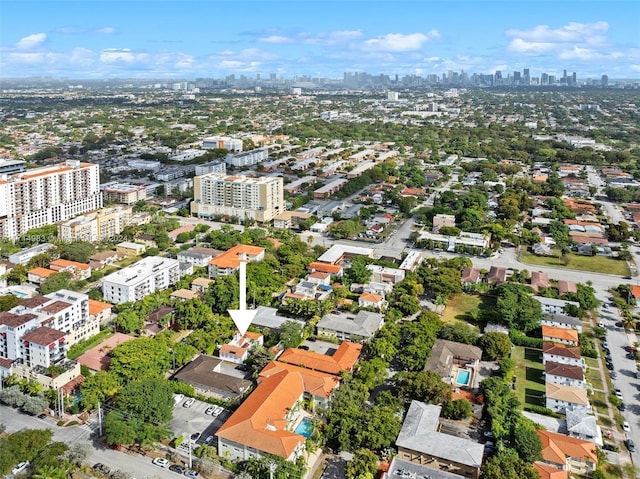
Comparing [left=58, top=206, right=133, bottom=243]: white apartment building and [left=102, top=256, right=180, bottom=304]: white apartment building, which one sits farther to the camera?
[left=58, top=206, right=133, bottom=243]: white apartment building

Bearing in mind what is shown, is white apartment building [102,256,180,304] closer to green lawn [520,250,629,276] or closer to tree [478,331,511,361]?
tree [478,331,511,361]

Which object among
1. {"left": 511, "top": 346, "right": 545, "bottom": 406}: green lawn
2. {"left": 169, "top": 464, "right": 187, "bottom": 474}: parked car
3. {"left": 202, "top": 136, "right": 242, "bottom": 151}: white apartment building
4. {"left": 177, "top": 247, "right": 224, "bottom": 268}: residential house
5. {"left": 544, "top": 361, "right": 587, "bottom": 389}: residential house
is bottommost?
{"left": 169, "top": 464, "right": 187, "bottom": 474}: parked car

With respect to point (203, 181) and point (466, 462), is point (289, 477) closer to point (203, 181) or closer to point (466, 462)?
point (466, 462)

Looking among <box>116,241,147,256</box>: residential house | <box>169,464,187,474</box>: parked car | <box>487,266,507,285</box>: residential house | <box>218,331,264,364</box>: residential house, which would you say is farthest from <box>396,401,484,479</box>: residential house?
<box>116,241,147,256</box>: residential house

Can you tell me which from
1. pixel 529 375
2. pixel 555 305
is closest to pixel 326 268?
pixel 555 305

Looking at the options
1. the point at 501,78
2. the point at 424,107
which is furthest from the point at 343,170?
the point at 501,78

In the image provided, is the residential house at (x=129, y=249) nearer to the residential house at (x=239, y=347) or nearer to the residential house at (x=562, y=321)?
the residential house at (x=239, y=347)
